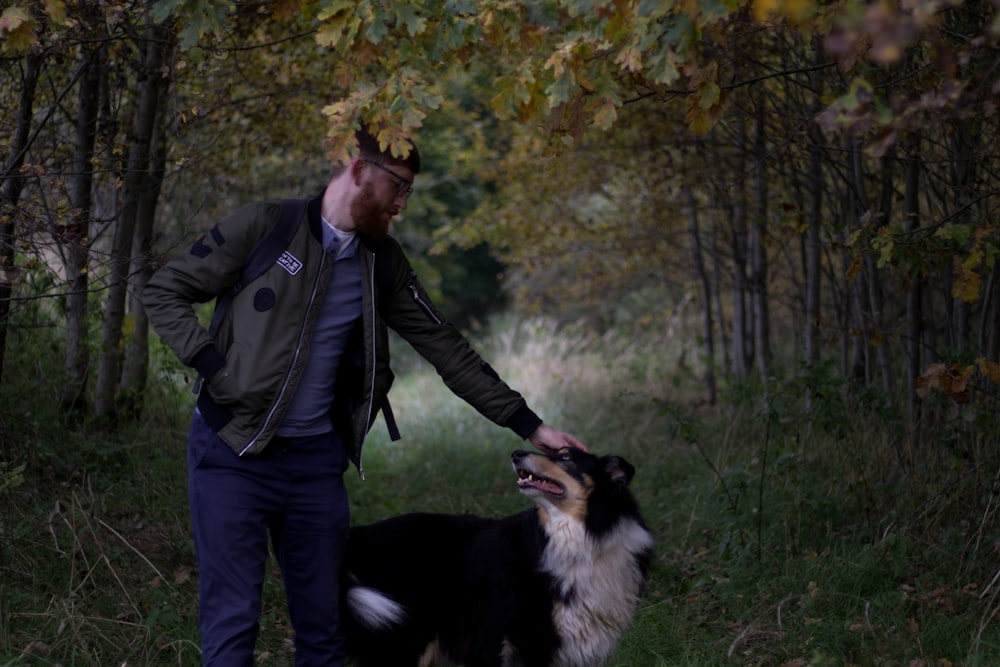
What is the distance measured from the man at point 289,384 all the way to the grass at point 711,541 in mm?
1051

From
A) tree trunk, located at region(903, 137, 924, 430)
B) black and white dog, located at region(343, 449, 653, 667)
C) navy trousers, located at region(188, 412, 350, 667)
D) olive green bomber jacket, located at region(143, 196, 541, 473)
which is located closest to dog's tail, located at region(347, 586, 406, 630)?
black and white dog, located at region(343, 449, 653, 667)

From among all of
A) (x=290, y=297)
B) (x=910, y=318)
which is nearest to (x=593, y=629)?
(x=290, y=297)

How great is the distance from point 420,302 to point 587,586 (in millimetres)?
1412

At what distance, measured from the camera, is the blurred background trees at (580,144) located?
12.7ft

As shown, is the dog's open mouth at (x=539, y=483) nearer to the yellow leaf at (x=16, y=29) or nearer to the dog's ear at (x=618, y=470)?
the dog's ear at (x=618, y=470)

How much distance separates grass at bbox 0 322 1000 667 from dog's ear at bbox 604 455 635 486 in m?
0.98

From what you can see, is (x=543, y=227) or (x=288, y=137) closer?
(x=288, y=137)

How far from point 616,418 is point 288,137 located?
4.70m

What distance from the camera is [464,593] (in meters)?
4.59

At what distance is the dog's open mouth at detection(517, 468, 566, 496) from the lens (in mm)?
4406

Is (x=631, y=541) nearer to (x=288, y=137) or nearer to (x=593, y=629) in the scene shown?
(x=593, y=629)

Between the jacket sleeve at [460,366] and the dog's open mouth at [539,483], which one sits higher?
the jacket sleeve at [460,366]

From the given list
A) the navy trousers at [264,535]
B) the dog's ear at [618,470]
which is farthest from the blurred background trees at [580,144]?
the dog's ear at [618,470]

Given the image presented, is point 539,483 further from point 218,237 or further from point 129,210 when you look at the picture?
point 129,210
